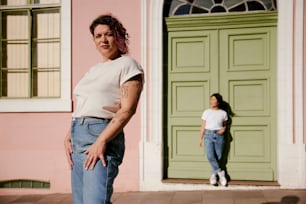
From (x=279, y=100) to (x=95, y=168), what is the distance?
457 centimetres

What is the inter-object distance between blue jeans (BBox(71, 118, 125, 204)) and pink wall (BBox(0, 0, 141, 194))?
13.5 feet

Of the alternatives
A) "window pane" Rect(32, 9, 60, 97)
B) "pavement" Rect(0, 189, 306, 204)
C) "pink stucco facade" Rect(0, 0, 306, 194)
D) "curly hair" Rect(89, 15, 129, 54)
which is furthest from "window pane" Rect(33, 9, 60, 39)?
"curly hair" Rect(89, 15, 129, 54)

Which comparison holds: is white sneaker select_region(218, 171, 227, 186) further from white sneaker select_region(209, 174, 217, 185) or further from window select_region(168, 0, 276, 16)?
window select_region(168, 0, 276, 16)

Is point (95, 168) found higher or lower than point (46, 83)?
lower

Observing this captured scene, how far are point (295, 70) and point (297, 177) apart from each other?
5.44ft

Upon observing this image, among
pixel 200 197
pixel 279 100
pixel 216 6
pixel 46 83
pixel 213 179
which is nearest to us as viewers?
pixel 200 197

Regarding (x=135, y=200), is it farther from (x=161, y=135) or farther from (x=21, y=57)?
(x=21, y=57)

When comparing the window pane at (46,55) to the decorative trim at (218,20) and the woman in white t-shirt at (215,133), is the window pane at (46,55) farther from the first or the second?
the woman in white t-shirt at (215,133)

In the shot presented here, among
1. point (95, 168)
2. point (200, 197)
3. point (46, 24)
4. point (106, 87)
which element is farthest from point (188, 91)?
point (95, 168)

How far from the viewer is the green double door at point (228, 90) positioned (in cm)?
615

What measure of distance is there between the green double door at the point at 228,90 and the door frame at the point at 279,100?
21 cm

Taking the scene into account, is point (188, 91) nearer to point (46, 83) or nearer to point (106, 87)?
point (46, 83)

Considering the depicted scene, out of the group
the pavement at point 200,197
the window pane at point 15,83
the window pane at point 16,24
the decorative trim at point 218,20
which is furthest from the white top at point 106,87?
the window pane at point 16,24

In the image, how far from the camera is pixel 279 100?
5938 millimetres
